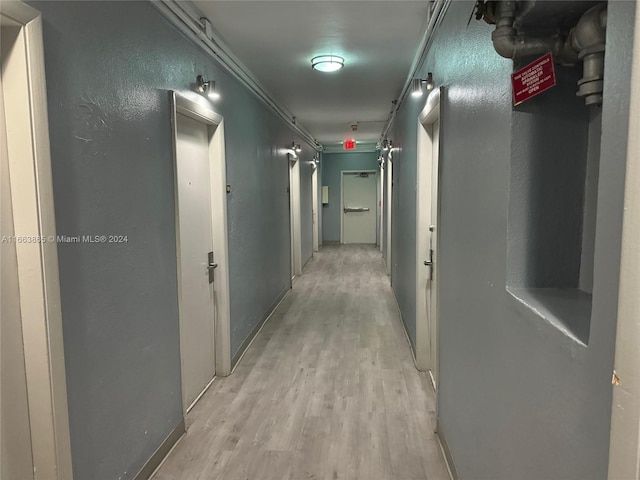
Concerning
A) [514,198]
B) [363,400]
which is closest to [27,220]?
[514,198]

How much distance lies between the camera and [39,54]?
130 centimetres

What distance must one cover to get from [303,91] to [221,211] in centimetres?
218

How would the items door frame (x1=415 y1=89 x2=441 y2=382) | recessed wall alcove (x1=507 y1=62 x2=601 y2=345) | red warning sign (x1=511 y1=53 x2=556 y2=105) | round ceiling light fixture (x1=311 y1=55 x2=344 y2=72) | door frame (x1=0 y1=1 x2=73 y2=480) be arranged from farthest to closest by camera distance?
round ceiling light fixture (x1=311 y1=55 x2=344 y2=72), door frame (x1=415 y1=89 x2=441 y2=382), door frame (x1=0 y1=1 x2=73 y2=480), recessed wall alcove (x1=507 y1=62 x2=601 y2=345), red warning sign (x1=511 y1=53 x2=556 y2=105)

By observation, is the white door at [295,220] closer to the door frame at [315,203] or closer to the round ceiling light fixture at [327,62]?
the door frame at [315,203]

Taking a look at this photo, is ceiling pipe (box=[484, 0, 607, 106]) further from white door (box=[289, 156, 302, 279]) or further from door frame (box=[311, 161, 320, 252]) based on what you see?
door frame (box=[311, 161, 320, 252])

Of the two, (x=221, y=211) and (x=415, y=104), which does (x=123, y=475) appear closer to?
(x=221, y=211)

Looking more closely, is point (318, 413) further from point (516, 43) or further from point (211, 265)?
point (516, 43)

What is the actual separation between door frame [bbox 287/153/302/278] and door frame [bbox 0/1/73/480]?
17.2 feet

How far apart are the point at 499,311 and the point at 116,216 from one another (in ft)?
5.18

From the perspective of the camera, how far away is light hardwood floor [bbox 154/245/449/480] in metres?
2.13

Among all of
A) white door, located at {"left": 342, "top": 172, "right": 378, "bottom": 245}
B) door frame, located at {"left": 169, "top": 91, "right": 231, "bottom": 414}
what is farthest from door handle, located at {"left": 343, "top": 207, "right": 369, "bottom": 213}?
door frame, located at {"left": 169, "top": 91, "right": 231, "bottom": 414}

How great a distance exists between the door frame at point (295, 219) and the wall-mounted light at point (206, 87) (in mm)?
3697

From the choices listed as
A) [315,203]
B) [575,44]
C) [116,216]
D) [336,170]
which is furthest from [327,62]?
[336,170]

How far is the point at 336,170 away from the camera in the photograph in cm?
1111
